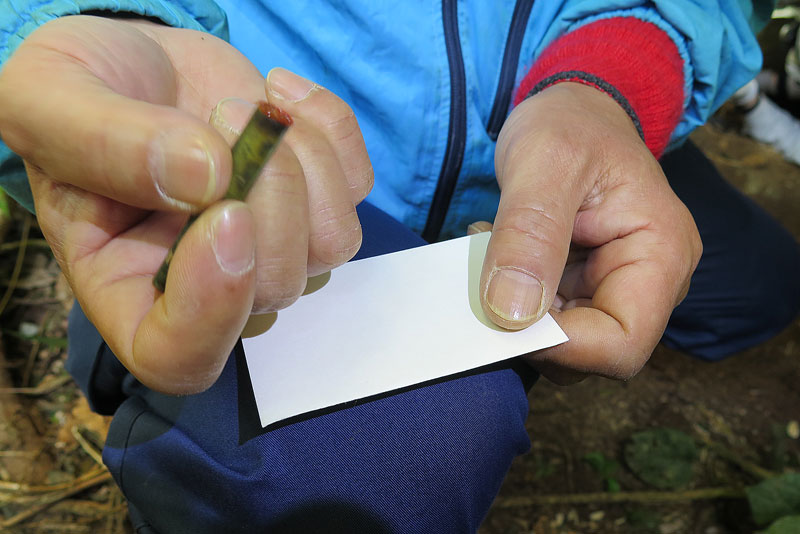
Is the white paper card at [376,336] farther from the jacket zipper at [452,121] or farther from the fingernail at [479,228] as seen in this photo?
the jacket zipper at [452,121]

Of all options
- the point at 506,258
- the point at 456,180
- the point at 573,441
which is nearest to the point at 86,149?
the point at 506,258

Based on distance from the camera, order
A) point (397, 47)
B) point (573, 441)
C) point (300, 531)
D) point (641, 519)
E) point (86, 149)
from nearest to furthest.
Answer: point (86, 149), point (300, 531), point (397, 47), point (641, 519), point (573, 441)

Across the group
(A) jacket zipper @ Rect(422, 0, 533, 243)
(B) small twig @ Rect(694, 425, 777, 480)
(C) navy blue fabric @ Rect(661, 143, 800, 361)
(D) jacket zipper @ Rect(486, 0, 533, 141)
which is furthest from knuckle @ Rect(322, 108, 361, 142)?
(B) small twig @ Rect(694, 425, 777, 480)

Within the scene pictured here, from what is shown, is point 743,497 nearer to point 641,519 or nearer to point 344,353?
point 641,519

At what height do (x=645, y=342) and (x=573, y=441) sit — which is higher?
(x=645, y=342)

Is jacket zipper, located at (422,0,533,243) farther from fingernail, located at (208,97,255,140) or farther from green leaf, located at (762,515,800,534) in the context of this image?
green leaf, located at (762,515,800,534)

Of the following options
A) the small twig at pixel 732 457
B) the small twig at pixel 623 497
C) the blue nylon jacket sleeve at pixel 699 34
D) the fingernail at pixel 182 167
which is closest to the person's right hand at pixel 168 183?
the fingernail at pixel 182 167
